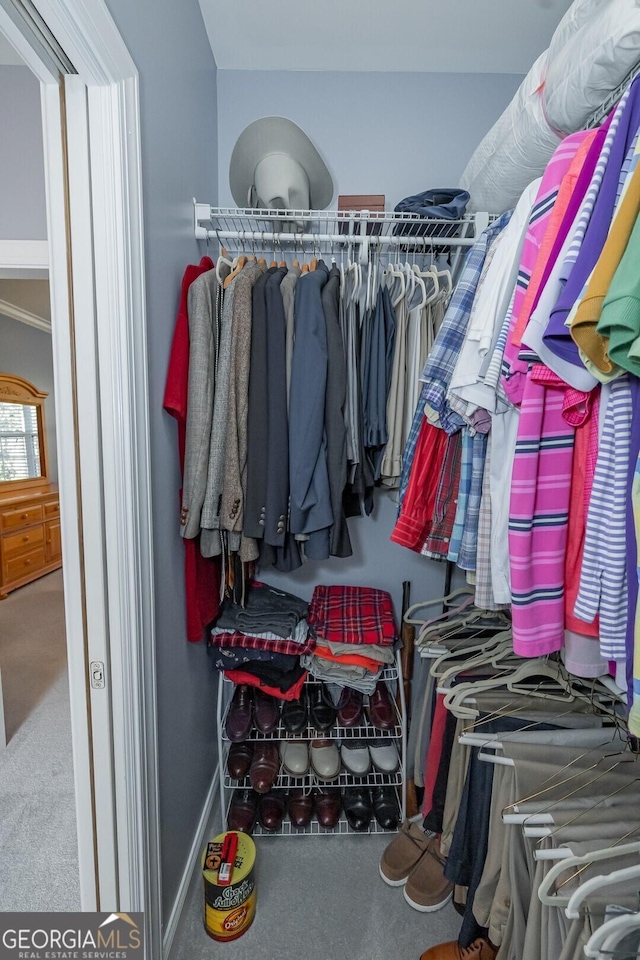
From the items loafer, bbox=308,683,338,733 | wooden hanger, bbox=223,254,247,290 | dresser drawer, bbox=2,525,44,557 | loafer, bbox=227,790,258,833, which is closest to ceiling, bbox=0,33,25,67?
wooden hanger, bbox=223,254,247,290

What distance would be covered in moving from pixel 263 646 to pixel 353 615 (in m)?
0.33

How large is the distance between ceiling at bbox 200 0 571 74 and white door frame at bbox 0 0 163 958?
0.95 m

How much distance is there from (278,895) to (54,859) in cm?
72

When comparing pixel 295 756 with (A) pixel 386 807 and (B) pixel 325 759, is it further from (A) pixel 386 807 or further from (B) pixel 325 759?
(A) pixel 386 807

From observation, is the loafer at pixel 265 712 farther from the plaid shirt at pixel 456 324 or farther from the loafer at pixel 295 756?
the plaid shirt at pixel 456 324

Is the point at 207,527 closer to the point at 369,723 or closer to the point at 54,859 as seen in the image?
the point at 369,723

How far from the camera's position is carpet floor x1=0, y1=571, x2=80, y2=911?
55.5 inches

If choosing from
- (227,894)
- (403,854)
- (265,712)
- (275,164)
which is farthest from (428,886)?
(275,164)

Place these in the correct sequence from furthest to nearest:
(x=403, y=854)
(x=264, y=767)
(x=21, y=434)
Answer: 1. (x=21, y=434)
2. (x=264, y=767)
3. (x=403, y=854)

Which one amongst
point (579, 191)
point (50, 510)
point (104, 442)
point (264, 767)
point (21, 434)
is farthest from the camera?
point (50, 510)

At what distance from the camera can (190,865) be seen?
1420mm

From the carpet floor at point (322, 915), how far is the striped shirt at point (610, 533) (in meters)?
1.21

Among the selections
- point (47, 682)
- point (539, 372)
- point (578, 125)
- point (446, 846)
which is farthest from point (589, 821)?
point (47, 682)

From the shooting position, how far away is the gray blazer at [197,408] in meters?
1.23
